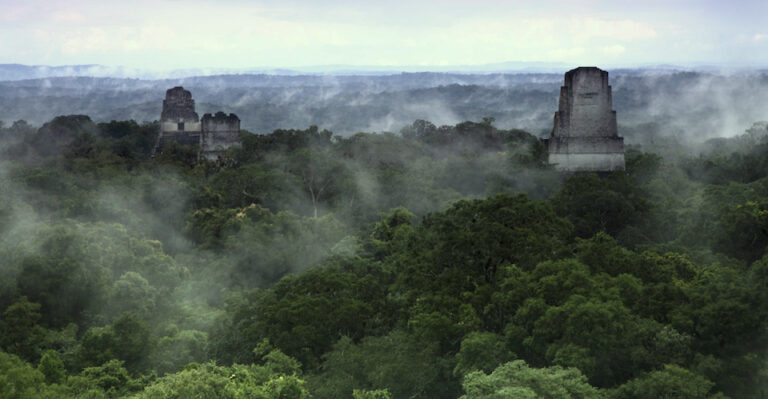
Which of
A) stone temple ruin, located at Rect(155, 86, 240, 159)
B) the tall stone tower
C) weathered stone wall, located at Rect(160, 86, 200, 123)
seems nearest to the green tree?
stone temple ruin, located at Rect(155, 86, 240, 159)

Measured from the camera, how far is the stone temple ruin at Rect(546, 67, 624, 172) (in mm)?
36219

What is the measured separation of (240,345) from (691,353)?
38.2 ft

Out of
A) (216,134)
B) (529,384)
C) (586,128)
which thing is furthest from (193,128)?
A: (529,384)

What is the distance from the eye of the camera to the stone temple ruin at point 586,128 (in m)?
36.2

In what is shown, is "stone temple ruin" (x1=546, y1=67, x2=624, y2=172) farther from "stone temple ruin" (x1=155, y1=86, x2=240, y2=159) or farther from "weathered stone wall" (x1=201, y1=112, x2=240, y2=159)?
"stone temple ruin" (x1=155, y1=86, x2=240, y2=159)

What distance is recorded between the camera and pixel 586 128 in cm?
3675

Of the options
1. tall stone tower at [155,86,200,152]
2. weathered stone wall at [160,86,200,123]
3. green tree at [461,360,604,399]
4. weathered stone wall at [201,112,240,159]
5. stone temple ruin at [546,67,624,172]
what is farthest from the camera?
weathered stone wall at [160,86,200,123]

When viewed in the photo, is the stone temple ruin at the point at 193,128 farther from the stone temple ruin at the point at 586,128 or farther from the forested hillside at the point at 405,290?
the stone temple ruin at the point at 586,128

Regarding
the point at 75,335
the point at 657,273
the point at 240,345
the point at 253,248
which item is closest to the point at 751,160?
the point at 657,273

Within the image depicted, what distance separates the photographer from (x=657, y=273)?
2130 cm

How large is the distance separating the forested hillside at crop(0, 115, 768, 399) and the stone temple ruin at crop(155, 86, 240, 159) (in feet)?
50.4

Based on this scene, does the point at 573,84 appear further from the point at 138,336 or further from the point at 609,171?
the point at 138,336

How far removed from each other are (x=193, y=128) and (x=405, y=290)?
142ft

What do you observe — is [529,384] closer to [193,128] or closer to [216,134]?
[216,134]
